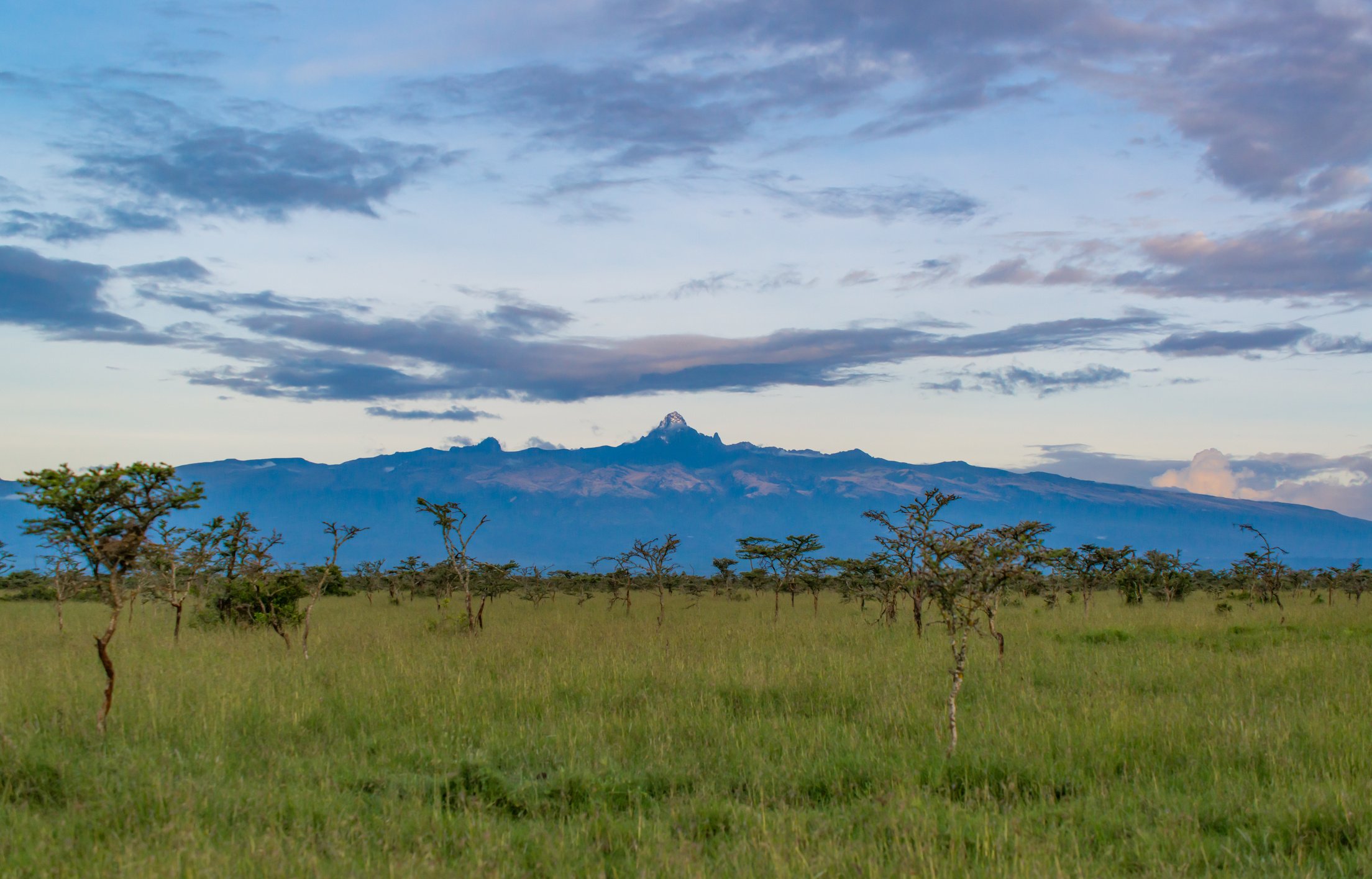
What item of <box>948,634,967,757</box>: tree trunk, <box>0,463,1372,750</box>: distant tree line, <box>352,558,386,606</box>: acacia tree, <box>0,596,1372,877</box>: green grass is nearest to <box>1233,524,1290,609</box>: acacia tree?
<box>0,463,1372,750</box>: distant tree line

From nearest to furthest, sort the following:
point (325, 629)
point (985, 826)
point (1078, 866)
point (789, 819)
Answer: point (1078, 866), point (985, 826), point (789, 819), point (325, 629)

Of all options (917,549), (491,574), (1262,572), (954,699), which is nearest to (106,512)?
(954,699)

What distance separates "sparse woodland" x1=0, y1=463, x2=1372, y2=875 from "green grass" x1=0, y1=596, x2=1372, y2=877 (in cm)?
5

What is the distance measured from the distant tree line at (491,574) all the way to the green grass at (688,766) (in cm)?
115

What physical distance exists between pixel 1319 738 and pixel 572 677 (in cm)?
1032

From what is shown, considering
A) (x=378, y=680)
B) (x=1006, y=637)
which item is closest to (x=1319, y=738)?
(x=1006, y=637)

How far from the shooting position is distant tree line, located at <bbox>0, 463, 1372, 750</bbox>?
959cm

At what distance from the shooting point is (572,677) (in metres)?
13.3

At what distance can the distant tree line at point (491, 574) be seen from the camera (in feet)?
31.5

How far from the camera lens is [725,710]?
36.4 ft

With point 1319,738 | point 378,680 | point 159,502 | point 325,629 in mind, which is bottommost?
point 325,629

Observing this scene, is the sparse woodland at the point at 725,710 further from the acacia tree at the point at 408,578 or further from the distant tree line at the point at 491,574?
the acacia tree at the point at 408,578

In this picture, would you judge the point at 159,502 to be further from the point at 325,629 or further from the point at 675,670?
the point at 325,629

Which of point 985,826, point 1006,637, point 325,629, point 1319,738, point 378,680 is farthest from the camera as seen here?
point 325,629
